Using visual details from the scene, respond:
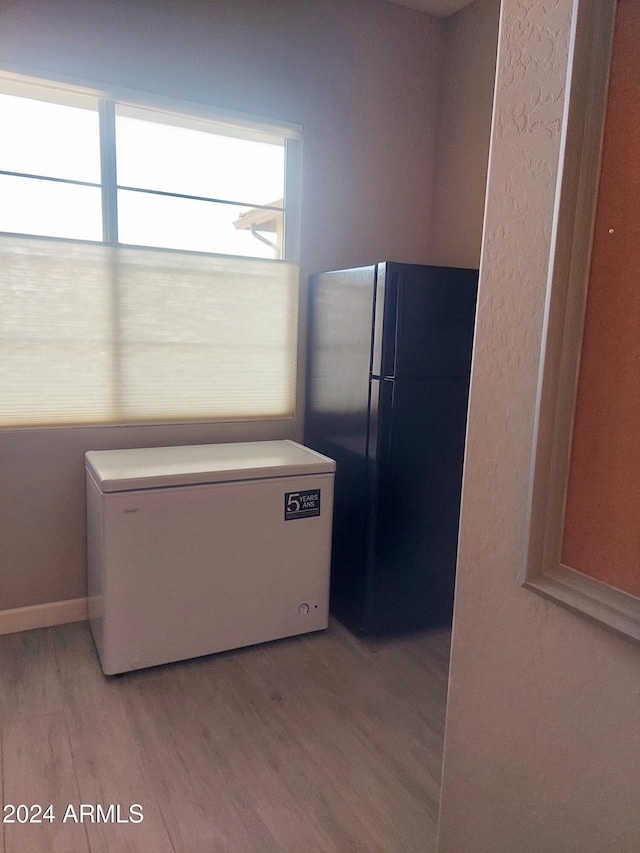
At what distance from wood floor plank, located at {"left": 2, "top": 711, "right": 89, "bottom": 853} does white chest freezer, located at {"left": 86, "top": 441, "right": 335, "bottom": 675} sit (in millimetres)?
302

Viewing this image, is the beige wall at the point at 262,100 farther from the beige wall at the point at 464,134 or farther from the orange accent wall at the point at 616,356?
the orange accent wall at the point at 616,356

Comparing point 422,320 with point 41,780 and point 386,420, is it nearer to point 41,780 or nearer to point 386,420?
point 386,420

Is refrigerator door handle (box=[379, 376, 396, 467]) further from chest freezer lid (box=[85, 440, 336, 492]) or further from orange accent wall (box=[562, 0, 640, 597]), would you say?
orange accent wall (box=[562, 0, 640, 597])

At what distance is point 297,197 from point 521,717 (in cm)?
242

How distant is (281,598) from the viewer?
246cm

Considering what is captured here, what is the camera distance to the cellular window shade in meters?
2.38

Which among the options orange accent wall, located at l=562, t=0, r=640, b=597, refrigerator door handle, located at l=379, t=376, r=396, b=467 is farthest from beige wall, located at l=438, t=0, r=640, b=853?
refrigerator door handle, located at l=379, t=376, r=396, b=467

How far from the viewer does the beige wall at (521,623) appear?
37.3 inches

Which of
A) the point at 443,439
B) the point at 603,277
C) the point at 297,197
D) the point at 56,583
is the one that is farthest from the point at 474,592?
the point at 297,197

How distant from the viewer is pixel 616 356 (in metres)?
0.90

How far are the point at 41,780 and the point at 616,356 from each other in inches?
73.7

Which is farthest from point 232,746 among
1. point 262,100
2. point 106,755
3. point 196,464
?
point 262,100

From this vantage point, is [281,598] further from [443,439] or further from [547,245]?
[547,245]

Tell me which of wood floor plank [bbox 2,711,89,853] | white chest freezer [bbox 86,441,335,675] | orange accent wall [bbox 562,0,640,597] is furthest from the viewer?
white chest freezer [bbox 86,441,335,675]
